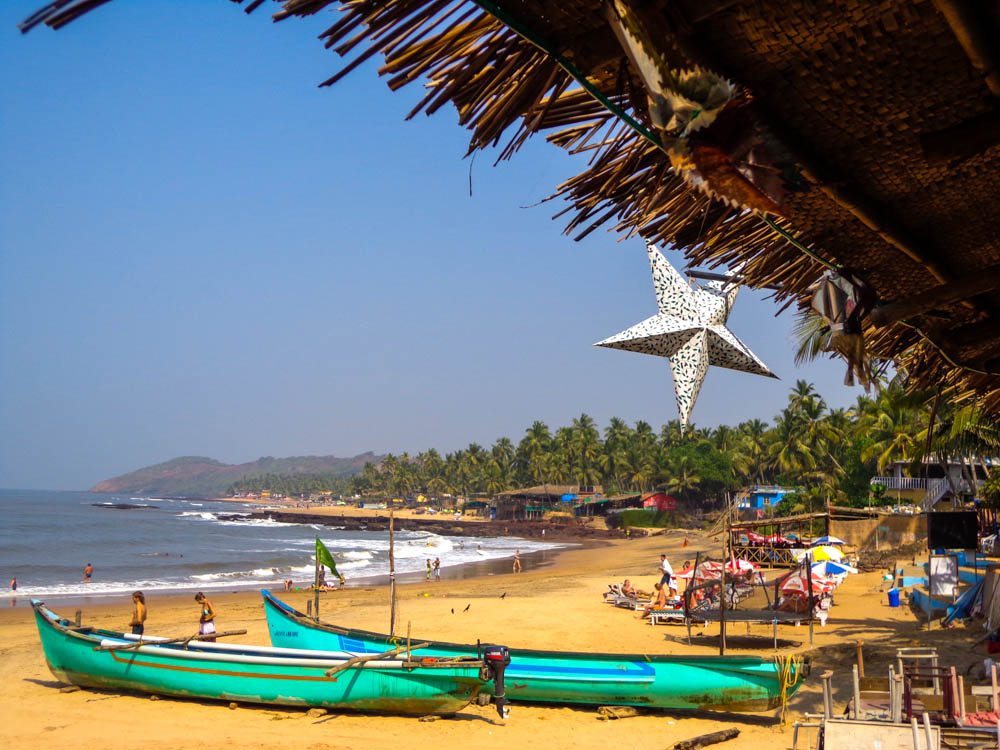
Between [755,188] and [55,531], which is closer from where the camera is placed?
[755,188]

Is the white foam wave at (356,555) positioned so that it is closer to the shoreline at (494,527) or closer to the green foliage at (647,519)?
the shoreline at (494,527)

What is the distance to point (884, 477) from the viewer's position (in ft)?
133

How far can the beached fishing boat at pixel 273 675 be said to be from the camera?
9.30 metres

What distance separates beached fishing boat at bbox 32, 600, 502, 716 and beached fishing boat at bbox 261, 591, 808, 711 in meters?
0.38

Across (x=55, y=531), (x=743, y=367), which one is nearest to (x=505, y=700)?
(x=743, y=367)

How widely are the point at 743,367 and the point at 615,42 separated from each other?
665 cm

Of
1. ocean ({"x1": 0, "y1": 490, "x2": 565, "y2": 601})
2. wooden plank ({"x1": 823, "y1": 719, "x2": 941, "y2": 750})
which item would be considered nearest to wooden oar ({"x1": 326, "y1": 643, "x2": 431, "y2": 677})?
wooden plank ({"x1": 823, "y1": 719, "x2": 941, "y2": 750})

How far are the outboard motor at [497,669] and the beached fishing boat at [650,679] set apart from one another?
0.32 meters

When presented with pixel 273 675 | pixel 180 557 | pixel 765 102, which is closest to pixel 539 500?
pixel 180 557

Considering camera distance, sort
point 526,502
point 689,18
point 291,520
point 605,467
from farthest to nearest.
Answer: point 291,520 < point 605,467 < point 526,502 < point 689,18

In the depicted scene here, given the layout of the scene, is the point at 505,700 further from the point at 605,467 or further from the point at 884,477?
the point at 605,467

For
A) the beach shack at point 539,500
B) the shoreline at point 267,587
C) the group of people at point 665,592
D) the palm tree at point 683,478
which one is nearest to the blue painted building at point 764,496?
the shoreline at point 267,587

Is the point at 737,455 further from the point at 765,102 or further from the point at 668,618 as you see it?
the point at 765,102

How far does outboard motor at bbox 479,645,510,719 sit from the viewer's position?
9055 millimetres
